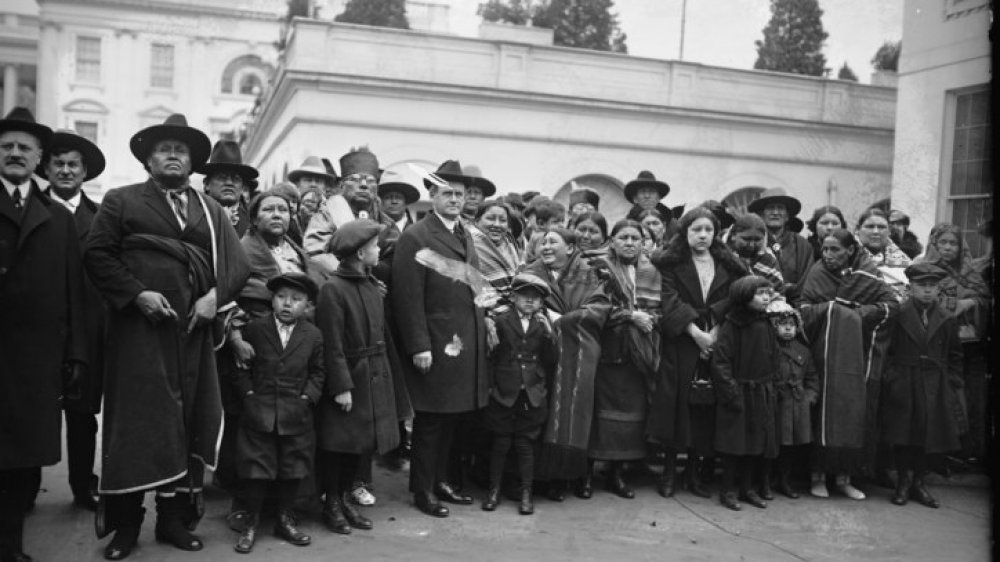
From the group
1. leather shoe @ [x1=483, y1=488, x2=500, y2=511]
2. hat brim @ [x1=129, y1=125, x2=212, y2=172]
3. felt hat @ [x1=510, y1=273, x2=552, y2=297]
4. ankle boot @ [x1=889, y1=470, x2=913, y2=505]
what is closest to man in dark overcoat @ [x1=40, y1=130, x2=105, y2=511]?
hat brim @ [x1=129, y1=125, x2=212, y2=172]

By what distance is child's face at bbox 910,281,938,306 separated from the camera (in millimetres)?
6703

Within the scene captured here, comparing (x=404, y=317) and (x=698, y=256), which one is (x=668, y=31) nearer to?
(x=698, y=256)

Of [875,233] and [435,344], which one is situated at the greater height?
[875,233]

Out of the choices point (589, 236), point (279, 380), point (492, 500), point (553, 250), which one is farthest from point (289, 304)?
point (589, 236)

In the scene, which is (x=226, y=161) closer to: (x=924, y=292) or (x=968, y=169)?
(x=924, y=292)

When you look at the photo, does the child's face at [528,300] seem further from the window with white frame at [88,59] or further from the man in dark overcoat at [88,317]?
the window with white frame at [88,59]

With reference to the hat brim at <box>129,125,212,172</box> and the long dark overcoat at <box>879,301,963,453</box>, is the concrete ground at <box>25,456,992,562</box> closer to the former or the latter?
the long dark overcoat at <box>879,301,963,453</box>

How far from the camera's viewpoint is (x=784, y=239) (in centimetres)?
766

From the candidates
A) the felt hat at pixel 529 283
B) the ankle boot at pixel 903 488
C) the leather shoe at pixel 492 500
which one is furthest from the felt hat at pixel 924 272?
the leather shoe at pixel 492 500

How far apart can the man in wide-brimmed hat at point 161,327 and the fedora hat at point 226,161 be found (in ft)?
Result: 4.30

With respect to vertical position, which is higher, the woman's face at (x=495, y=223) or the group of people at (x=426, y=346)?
the woman's face at (x=495, y=223)

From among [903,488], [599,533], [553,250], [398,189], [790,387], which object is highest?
[398,189]

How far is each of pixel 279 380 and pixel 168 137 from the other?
1513mm

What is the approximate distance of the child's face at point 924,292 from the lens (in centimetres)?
670
